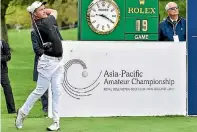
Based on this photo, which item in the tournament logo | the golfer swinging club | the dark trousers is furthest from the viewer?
the dark trousers

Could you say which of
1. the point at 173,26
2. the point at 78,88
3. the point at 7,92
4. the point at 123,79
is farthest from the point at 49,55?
the point at 7,92

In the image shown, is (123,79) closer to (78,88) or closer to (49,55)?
(78,88)

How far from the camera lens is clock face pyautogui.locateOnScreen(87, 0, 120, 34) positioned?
11.0 m

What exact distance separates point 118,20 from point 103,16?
294mm

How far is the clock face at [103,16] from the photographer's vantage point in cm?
1097

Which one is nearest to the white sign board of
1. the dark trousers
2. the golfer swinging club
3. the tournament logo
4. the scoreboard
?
the tournament logo

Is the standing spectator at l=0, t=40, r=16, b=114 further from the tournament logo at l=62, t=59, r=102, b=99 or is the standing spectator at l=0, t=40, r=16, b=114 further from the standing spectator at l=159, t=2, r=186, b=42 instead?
the standing spectator at l=159, t=2, r=186, b=42

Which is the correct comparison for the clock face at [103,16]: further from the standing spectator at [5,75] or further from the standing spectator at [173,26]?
the standing spectator at [5,75]

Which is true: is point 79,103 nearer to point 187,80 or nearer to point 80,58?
point 80,58

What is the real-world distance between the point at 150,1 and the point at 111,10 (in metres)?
0.77

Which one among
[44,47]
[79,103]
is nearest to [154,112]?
Answer: [79,103]

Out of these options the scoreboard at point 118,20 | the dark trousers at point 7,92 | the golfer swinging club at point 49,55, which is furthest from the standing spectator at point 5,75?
the golfer swinging club at point 49,55

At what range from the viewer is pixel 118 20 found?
11.1 meters

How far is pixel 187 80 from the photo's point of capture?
1107 centimetres
